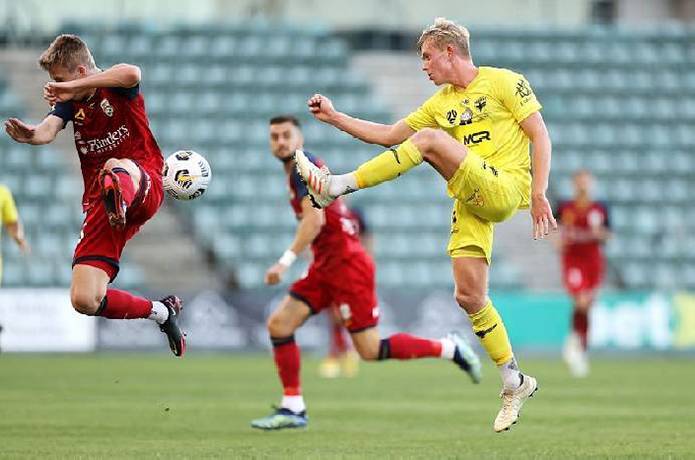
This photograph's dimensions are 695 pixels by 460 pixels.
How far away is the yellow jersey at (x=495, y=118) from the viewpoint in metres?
8.73

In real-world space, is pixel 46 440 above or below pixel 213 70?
below

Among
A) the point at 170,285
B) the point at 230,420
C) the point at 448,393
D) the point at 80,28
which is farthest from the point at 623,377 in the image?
the point at 80,28

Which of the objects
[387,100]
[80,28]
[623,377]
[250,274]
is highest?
[80,28]

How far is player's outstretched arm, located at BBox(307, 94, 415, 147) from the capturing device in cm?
843

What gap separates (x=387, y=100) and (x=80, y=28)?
6037 mm

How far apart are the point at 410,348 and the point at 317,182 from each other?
365 centimetres

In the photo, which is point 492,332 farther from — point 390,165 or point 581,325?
point 581,325

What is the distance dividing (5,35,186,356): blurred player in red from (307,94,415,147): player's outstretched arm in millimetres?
1239

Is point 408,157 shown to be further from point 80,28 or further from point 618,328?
point 80,28

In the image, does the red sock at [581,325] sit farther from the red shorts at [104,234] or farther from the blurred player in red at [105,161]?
the red shorts at [104,234]

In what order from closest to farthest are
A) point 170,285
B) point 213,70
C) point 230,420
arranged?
point 230,420 → point 170,285 → point 213,70

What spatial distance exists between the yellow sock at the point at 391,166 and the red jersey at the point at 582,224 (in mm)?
11214

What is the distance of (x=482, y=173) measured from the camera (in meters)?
8.32

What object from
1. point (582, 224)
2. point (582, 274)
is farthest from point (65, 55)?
point (582, 274)
